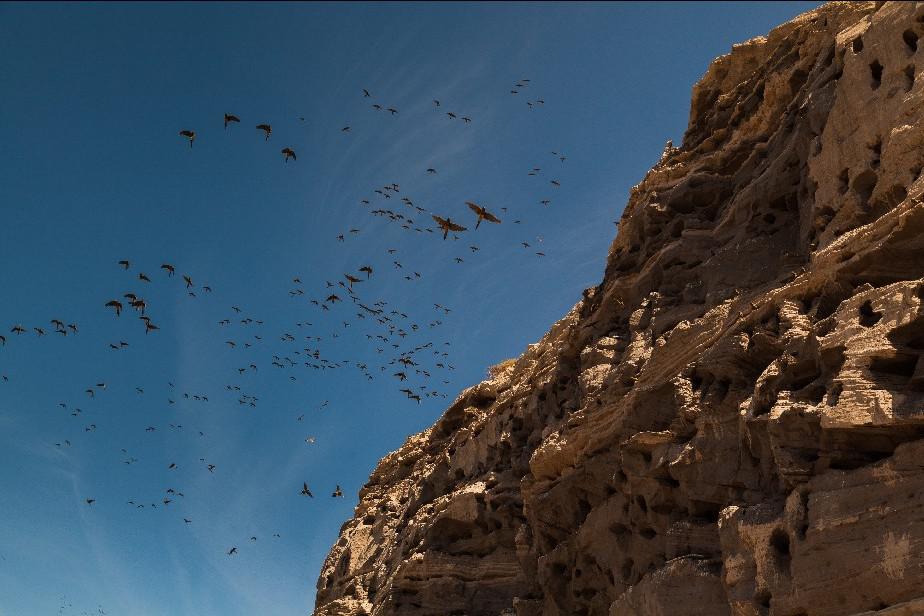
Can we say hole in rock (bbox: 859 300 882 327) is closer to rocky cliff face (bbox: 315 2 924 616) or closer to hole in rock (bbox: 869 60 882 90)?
rocky cliff face (bbox: 315 2 924 616)

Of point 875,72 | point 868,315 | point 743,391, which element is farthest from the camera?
point 875,72

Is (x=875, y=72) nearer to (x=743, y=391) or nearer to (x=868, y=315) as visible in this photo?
(x=868, y=315)

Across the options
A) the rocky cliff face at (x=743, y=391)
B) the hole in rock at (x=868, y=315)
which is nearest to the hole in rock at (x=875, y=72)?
the rocky cliff face at (x=743, y=391)

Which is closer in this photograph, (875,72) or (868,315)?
(868,315)

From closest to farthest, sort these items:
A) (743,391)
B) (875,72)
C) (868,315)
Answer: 1. (868,315)
2. (743,391)
3. (875,72)

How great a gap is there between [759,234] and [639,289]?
4.41 m

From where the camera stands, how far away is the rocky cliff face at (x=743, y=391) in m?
13.9

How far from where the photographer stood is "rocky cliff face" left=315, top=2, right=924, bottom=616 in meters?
13.9

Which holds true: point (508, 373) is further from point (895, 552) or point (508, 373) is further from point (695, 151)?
point (895, 552)

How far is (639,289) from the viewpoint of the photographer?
26.5 m

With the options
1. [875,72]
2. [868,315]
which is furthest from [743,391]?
[875,72]

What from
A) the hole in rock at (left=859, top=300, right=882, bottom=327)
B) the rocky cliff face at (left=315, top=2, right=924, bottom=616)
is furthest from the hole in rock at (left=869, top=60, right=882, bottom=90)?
the hole in rock at (left=859, top=300, right=882, bottom=327)

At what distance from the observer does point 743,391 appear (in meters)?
17.9

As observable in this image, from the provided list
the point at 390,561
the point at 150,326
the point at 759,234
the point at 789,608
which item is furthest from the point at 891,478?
the point at 150,326
